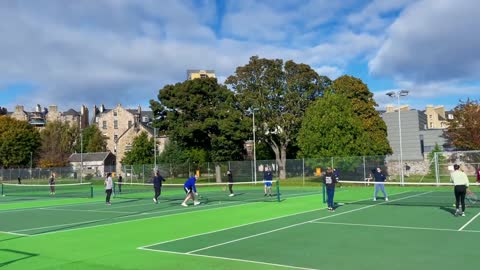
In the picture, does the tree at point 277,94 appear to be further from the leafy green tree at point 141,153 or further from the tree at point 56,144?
the tree at point 56,144

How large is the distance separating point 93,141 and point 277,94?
5897cm

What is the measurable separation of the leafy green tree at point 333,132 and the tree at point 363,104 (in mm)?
9720

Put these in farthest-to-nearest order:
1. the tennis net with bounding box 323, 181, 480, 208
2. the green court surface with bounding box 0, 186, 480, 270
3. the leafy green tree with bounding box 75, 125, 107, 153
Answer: the leafy green tree with bounding box 75, 125, 107, 153 → the tennis net with bounding box 323, 181, 480, 208 → the green court surface with bounding box 0, 186, 480, 270

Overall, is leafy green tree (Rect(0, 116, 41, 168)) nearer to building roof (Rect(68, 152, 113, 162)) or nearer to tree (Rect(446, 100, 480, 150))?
building roof (Rect(68, 152, 113, 162))

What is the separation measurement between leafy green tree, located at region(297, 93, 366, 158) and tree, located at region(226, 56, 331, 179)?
8882 mm

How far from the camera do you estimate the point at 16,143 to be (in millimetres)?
80750

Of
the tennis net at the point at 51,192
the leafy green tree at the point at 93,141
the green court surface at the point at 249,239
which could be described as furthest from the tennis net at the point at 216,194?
the leafy green tree at the point at 93,141

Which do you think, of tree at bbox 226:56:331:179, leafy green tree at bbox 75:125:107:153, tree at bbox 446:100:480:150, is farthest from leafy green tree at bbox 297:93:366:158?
leafy green tree at bbox 75:125:107:153

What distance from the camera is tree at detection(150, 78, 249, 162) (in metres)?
51.2

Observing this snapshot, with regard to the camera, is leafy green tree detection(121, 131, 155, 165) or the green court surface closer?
the green court surface

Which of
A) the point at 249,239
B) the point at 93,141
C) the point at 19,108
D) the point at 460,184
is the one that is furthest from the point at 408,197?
the point at 19,108

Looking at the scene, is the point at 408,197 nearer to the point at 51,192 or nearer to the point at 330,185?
the point at 330,185

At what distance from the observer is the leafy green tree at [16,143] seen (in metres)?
79.7

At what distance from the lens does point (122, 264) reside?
29.6ft
